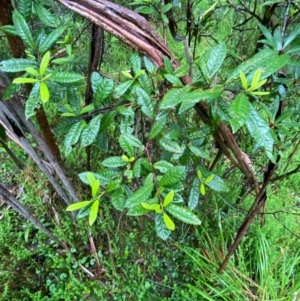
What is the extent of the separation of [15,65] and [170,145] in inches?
10.9

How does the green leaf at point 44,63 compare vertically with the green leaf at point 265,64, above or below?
below

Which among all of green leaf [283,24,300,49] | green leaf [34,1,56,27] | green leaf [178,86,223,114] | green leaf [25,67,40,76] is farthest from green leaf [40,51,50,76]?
green leaf [283,24,300,49]

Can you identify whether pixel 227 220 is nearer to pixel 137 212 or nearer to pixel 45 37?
pixel 137 212

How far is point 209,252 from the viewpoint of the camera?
1142mm

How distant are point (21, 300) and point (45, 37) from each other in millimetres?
801

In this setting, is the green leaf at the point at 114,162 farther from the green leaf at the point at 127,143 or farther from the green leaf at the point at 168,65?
the green leaf at the point at 168,65

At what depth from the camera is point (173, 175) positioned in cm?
57

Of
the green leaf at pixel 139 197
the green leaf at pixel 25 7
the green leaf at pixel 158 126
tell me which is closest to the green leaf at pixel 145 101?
the green leaf at pixel 158 126

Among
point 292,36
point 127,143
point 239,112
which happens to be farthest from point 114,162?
point 292,36

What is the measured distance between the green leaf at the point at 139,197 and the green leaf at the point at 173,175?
24 millimetres

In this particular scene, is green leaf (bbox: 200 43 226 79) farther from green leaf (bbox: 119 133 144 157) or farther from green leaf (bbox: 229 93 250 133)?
green leaf (bbox: 119 133 144 157)

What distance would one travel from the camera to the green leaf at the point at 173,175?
1.87 feet

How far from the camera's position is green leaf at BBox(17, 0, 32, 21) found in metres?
0.58

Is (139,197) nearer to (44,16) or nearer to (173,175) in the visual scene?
(173,175)
